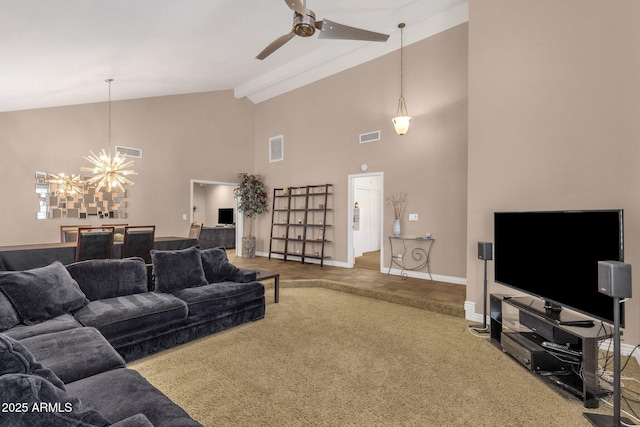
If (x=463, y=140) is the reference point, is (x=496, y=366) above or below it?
below

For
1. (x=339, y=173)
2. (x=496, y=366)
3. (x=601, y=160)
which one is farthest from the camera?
(x=339, y=173)

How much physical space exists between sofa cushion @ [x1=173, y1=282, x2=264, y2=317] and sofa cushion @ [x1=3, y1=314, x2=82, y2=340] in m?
0.96

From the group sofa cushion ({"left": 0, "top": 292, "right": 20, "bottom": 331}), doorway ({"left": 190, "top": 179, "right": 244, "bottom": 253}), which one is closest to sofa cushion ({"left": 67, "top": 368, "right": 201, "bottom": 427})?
sofa cushion ({"left": 0, "top": 292, "right": 20, "bottom": 331})

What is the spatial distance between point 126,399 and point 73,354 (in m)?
0.70

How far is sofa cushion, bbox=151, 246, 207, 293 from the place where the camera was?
11.3 ft

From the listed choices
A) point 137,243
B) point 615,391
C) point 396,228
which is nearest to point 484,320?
point 615,391

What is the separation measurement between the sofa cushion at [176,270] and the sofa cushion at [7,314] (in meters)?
1.16

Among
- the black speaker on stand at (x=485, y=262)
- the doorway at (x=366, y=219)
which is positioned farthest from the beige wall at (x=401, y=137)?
the black speaker on stand at (x=485, y=262)

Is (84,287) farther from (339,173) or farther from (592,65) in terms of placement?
(592,65)

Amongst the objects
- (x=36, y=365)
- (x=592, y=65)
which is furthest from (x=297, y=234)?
(x=36, y=365)

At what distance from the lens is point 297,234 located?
746 cm

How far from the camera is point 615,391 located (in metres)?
1.93

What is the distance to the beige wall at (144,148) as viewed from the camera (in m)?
5.46

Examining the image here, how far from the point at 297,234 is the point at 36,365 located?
6244mm
